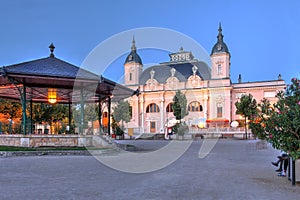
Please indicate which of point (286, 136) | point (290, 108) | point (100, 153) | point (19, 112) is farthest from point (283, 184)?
point (19, 112)

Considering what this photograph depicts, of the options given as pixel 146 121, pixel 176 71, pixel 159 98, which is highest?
pixel 176 71

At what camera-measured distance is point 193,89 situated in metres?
56.2

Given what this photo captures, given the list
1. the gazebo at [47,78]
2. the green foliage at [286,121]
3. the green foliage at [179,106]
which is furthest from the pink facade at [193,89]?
the green foliage at [286,121]

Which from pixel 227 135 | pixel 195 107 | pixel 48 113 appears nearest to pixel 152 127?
pixel 195 107

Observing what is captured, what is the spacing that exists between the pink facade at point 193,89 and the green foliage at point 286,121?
43.5 metres

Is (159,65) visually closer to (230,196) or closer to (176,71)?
(176,71)

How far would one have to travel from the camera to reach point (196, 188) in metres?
6.59

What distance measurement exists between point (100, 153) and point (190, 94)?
44382 millimetres

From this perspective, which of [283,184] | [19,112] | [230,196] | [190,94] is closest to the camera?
[230,196]

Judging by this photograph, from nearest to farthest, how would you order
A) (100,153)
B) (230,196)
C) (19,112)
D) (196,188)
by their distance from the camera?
(230,196), (196,188), (100,153), (19,112)

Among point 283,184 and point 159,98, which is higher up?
point 159,98

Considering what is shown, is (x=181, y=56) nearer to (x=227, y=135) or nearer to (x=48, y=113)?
(x=227, y=135)

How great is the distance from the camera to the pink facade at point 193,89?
52931 mm

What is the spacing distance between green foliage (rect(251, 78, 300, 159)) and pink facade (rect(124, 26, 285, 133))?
4345 cm
